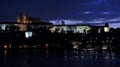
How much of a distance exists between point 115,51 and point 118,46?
14.1 ft

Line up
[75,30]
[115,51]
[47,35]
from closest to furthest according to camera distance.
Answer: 1. [115,51]
2. [47,35]
3. [75,30]

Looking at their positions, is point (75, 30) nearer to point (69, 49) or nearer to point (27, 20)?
point (27, 20)

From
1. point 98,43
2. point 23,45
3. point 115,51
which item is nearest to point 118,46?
point 115,51

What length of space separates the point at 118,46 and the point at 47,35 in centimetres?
2903

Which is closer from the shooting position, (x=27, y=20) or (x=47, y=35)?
(x=47, y=35)

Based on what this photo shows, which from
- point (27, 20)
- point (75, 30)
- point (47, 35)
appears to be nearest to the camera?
point (47, 35)

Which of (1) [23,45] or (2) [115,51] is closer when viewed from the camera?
(2) [115,51]

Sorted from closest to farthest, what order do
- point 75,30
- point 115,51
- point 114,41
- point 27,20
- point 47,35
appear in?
point 115,51 → point 114,41 → point 47,35 → point 75,30 → point 27,20

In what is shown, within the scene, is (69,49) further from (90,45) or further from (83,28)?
(83,28)

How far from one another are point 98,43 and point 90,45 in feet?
6.73

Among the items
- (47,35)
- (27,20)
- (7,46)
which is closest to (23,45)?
(7,46)

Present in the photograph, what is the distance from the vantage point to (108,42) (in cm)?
12194

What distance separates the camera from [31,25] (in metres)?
186

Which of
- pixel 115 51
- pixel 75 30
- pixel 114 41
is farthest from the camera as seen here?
pixel 75 30
